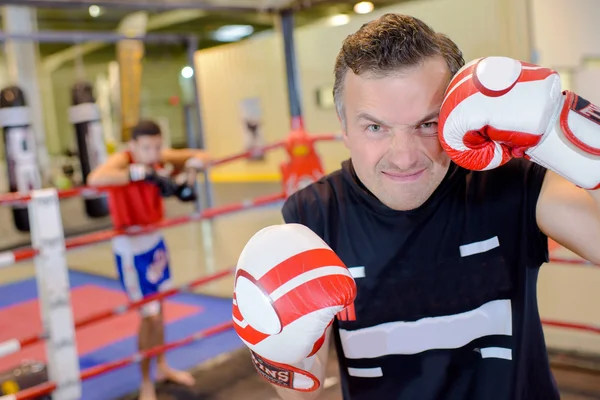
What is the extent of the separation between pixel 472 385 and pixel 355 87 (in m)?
0.59

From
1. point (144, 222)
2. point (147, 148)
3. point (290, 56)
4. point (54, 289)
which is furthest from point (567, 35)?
point (54, 289)

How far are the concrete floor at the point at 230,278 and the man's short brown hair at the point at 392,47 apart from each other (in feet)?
5.91

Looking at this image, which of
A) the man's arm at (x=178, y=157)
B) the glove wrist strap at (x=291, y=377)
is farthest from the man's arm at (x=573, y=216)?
the man's arm at (x=178, y=157)

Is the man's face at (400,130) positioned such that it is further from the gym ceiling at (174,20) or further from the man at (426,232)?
the gym ceiling at (174,20)

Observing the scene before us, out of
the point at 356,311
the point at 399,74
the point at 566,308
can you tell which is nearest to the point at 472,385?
the point at 356,311

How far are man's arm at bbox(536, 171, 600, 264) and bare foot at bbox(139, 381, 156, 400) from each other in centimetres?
209

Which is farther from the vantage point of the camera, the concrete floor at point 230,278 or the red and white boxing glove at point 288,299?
the concrete floor at point 230,278

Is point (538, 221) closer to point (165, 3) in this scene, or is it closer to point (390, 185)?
point (390, 185)

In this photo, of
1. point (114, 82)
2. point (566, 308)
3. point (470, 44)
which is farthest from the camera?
point (114, 82)

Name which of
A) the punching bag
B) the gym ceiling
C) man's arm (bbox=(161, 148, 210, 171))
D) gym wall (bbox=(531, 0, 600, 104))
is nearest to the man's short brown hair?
man's arm (bbox=(161, 148, 210, 171))

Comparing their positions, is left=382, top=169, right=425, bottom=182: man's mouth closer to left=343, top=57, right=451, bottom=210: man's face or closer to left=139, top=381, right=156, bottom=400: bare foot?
left=343, top=57, right=451, bottom=210: man's face

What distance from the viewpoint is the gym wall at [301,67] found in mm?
A: 4922

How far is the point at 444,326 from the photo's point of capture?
1.05 m

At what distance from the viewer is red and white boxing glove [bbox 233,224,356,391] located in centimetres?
85
